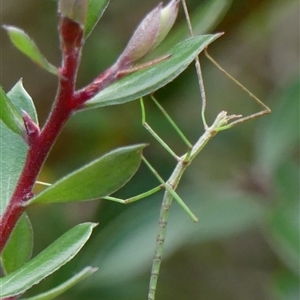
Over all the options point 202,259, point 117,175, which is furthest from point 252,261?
point 117,175

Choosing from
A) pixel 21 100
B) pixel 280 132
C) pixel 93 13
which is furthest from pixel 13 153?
pixel 280 132

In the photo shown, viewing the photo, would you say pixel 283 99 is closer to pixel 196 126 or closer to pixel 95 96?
pixel 196 126

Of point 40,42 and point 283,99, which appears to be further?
point 40,42

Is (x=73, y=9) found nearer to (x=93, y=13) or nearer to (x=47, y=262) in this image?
(x=93, y=13)

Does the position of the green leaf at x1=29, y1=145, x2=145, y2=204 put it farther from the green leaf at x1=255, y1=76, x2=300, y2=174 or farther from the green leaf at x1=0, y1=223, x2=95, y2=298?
the green leaf at x1=255, y1=76, x2=300, y2=174

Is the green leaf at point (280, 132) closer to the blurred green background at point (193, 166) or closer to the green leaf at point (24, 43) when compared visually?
the blurred green background at point (193, 166)

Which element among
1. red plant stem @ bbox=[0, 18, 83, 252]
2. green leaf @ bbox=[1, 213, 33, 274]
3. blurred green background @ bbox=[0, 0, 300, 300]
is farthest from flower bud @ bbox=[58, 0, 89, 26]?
blurred green background @ bbox=[0, 0, 300, 300]

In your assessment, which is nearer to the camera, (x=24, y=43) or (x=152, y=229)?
(x=24, y=43)
